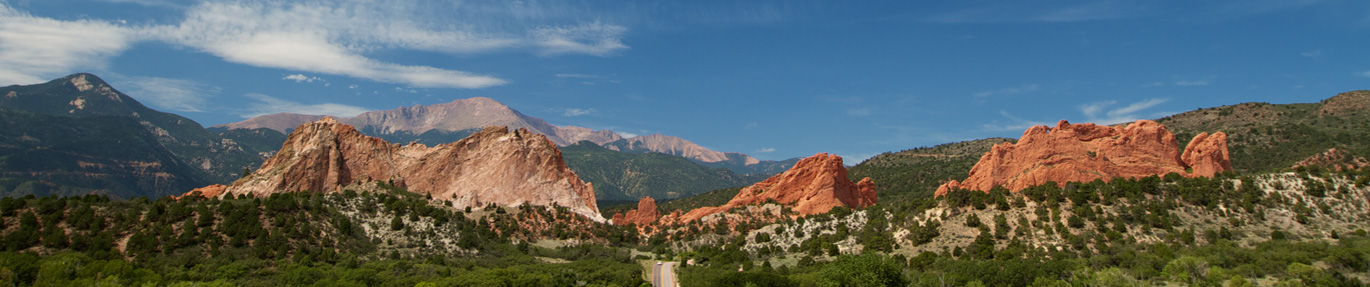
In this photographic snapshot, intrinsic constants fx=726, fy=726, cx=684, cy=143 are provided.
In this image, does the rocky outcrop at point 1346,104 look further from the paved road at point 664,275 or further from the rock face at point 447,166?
the rock face at point 447,166

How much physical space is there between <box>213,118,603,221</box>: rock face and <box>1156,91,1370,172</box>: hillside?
3657 inches

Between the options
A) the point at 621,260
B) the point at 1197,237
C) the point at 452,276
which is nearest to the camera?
the point at 1197,237

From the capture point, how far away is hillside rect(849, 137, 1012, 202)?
4786 inches

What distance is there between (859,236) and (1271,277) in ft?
124

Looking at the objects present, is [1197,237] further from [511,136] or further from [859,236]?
[511,136]

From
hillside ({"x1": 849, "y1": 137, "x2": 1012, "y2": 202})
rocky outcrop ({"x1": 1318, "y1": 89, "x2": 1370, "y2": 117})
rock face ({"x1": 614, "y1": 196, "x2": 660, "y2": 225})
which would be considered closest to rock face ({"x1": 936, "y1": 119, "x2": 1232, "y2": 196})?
hillside ({"x1": 849, "y1": 137, "x2": 1012, "y2": 202})

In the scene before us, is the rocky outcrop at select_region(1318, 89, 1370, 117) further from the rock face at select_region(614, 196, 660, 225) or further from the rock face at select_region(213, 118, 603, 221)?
the rock face at select_region(213, 118, 603, 221)

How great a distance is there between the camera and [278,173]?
9706cm

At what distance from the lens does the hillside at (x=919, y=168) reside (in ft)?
399

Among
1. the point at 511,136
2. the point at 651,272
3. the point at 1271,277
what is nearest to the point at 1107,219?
the point at 1271,277

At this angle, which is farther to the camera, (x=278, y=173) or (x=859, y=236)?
(x=278, y=173)

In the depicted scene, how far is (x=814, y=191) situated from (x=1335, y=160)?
6132cm

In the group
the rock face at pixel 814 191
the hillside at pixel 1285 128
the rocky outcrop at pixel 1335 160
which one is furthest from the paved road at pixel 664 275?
the rocky outcrop at pixel 1335 160

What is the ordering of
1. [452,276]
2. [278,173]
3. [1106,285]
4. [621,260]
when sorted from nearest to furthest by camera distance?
1. [1106,285]
2. [452,276]
3. [621,260]
4. [278,173]
